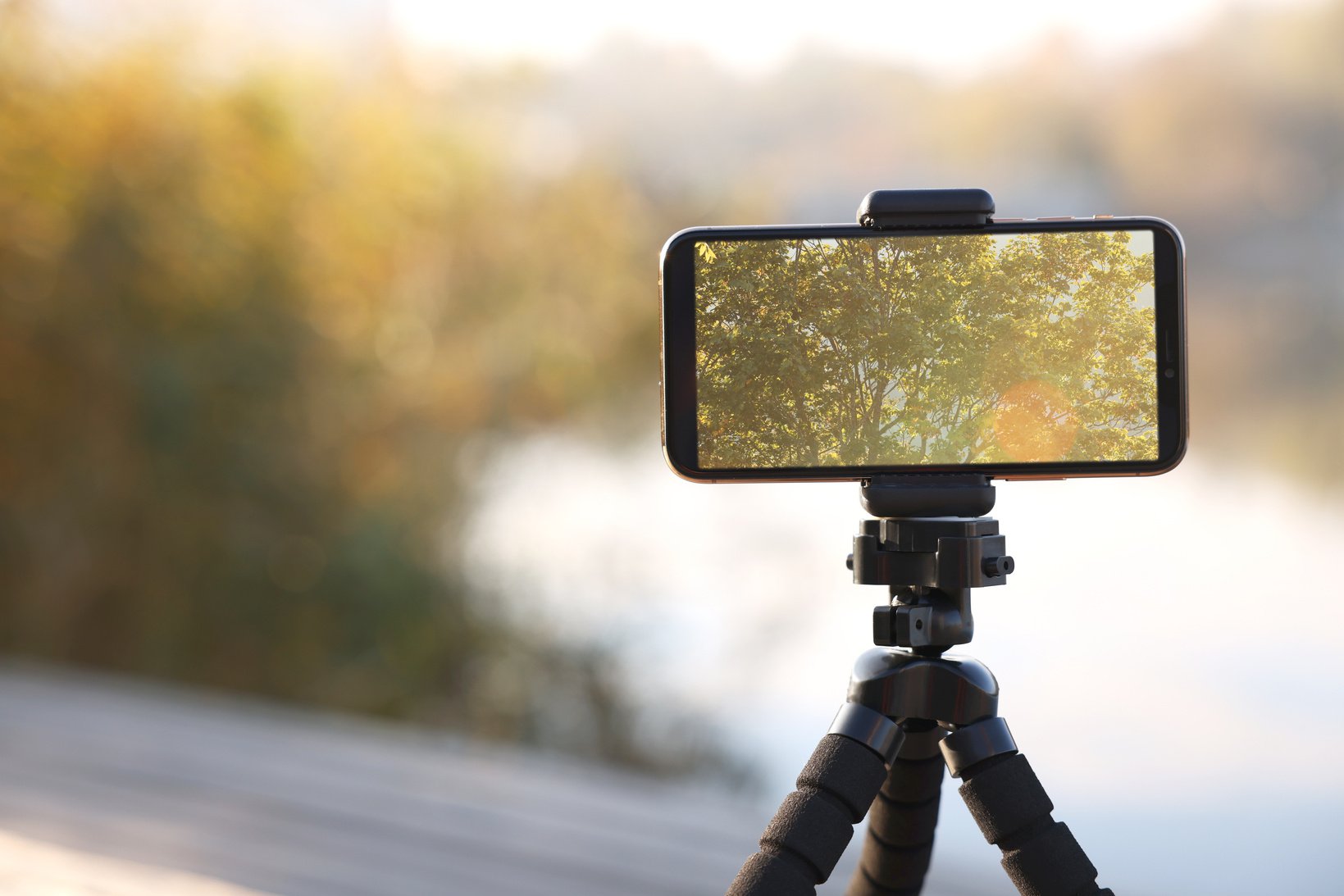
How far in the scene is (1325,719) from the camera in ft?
8.31

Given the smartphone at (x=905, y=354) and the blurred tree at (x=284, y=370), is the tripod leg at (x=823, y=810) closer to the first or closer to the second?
the smartphone at (x=905, y=354)

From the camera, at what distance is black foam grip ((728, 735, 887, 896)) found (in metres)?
0.58

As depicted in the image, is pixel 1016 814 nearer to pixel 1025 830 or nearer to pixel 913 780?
pixel 1025 830

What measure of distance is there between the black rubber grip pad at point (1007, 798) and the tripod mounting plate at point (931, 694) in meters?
0.03

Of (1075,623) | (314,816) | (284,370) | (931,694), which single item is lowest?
(314,816)

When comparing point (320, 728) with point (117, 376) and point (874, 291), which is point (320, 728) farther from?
point (874, 291)

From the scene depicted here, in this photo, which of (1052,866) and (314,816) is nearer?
(1052,866)

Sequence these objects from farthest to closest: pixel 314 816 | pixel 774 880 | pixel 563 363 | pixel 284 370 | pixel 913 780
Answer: pixel 563 363 → pixel 284 370 → pixel 314 816 → pixel 913 780 → pixel 774 880

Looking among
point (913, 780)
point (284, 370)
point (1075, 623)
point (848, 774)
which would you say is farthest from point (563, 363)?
point (848, 774)

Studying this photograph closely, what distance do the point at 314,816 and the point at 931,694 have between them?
60.3 inches

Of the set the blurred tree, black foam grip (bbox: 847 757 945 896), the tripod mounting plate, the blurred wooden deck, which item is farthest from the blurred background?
the tripod mounting plate

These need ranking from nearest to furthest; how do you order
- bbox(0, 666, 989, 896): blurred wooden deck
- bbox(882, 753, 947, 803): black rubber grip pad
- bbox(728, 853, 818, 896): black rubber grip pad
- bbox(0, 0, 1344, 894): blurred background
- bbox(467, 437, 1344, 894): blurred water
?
bbox(728, 853, 818, 896): black rubber grip pad < bbox(882, 753, 947, 803): black rubber grip pad < bbox(0, 666, 989, 896): blurred wooden deck < bbox(467, 437, 1344, 894): blurred water < bbox(0, 0, 1344, 894): blurred background

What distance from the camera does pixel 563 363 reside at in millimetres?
3094

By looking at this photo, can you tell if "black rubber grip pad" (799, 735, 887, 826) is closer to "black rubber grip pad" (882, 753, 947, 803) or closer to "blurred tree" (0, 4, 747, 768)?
"black rubber grip pad" (882, 753, 947, 803)
